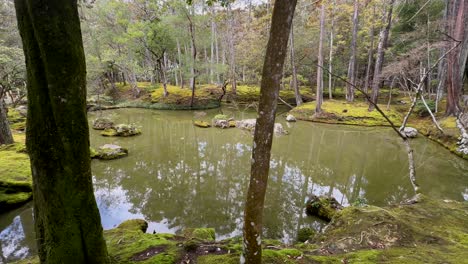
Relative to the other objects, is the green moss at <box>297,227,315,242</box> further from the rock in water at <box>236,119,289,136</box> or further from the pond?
the rock in water at <box>236,119,289,136</box>

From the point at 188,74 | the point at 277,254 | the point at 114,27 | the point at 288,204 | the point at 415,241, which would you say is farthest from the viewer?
the point at 114,27

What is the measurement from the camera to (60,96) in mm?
1720

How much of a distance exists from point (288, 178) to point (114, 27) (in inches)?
861

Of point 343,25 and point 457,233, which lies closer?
point 457,233

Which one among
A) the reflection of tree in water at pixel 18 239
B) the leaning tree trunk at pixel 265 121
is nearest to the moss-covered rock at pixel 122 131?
the reflection of tree in water at pixel 18 239

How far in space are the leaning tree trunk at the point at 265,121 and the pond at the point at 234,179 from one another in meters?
2.84

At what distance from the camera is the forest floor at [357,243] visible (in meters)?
2.51

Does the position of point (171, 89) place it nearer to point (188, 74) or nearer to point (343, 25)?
point (188, 74)

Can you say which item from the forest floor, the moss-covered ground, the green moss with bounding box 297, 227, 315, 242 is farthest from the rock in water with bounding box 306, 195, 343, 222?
the moss-covered ground

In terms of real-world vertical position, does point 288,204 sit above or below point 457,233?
below

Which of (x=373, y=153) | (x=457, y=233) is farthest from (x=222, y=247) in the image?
(x=373, y=153)

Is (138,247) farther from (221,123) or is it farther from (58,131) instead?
(221,123)

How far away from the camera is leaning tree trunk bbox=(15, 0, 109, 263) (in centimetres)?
167

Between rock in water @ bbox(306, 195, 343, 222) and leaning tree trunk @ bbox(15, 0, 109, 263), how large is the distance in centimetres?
442
